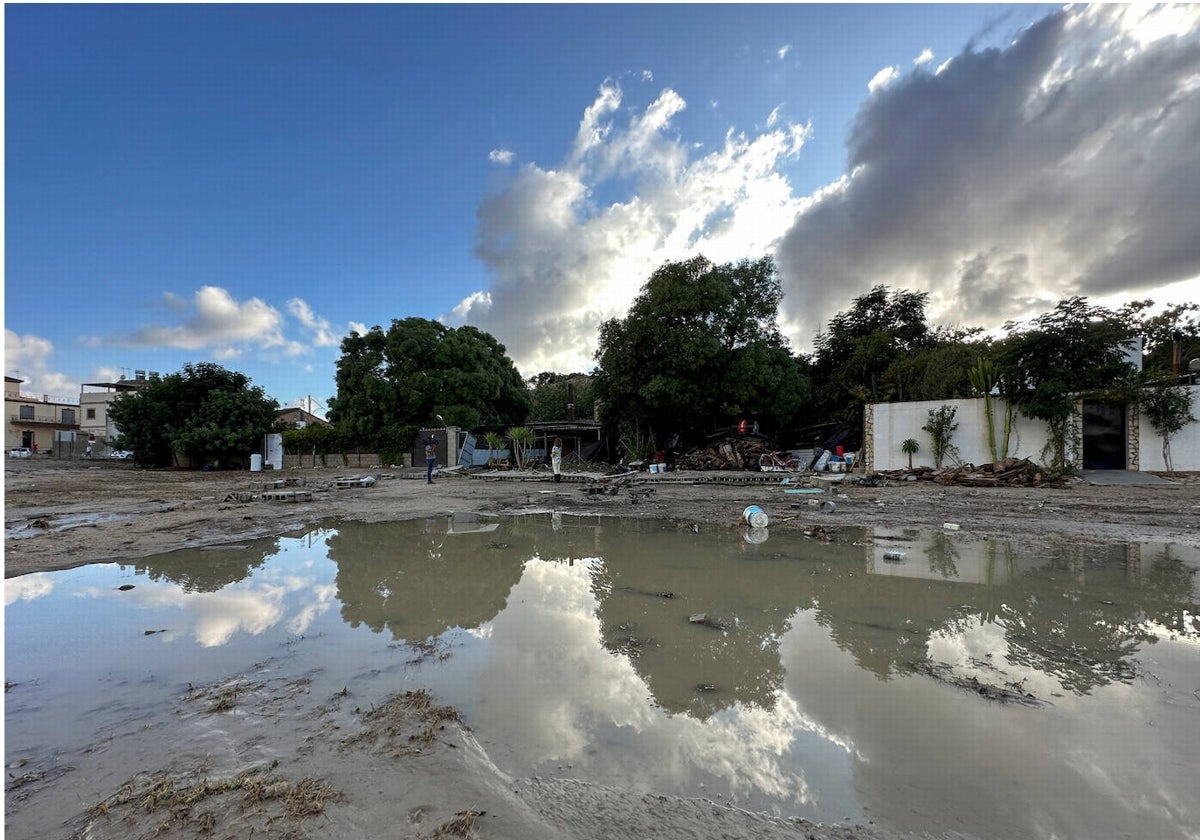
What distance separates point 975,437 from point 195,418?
111 feet

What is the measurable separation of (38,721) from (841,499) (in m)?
12.7

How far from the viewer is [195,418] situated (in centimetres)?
2689

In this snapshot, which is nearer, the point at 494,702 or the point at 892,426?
the point at 494,702

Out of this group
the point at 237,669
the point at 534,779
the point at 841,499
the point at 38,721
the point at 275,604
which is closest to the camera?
the point at 534,779

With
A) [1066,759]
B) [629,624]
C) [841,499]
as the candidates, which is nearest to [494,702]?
[629,624]

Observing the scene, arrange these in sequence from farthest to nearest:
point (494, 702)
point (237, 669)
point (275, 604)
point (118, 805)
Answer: point (275, 604) < point (237, 669) < point (494, 702) < point (118, 805)

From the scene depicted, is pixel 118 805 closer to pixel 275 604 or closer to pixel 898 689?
pixel 275 604

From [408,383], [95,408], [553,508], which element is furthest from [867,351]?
[95,408]

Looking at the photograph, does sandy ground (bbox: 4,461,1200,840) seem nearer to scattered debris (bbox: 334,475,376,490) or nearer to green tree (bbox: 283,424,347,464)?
scattered debris (bbox: 334,475,376,490)

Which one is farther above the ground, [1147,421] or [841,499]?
[1147,421]

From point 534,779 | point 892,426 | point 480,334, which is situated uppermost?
point 480,334

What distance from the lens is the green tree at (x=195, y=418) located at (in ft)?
87.5

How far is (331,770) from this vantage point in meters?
2.62

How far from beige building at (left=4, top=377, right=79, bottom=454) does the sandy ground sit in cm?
3746
